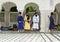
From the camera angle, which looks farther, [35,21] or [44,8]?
[44,8]

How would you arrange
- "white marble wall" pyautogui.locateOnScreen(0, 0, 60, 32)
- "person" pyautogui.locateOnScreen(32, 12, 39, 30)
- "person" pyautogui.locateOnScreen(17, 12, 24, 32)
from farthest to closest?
"white marble wall" pyautogui.locateOnScreen(0, 0, 60, 32), "person" pyautogui.locateOnScreen(32, 12, 39, 30), "person" pyautogui.locateOnScreen(17, 12, 24, 32)

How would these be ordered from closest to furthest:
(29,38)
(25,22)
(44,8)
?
1. (29,38)
2. (44,8)
3. (25,22)

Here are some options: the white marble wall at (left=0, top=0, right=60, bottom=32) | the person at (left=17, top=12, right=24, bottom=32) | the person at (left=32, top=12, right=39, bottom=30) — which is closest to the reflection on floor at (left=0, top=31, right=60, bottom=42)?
the person at (left=17, top=12, right=24, bottom=32)

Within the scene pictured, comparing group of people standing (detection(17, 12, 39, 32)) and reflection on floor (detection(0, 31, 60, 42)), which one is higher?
group of people standing (detection(17, 12, 39, 32))

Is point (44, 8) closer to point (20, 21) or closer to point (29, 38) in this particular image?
point (20, 21)

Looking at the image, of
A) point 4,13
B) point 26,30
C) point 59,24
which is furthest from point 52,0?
point 4,13

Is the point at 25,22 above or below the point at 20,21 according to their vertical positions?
below

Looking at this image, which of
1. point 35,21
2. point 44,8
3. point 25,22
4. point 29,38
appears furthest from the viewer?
point 25,22

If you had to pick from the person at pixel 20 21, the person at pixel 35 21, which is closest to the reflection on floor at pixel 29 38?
the person at pixel 20 21

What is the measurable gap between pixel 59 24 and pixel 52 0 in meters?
5.20

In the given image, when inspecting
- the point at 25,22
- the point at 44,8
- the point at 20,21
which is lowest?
the point at 25,22

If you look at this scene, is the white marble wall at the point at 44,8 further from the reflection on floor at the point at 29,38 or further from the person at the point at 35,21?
the reflection on floor at the point at 29,38

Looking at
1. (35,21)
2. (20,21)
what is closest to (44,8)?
(35,21)

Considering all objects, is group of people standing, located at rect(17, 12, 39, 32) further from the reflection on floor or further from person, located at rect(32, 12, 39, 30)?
the reflection on floor
